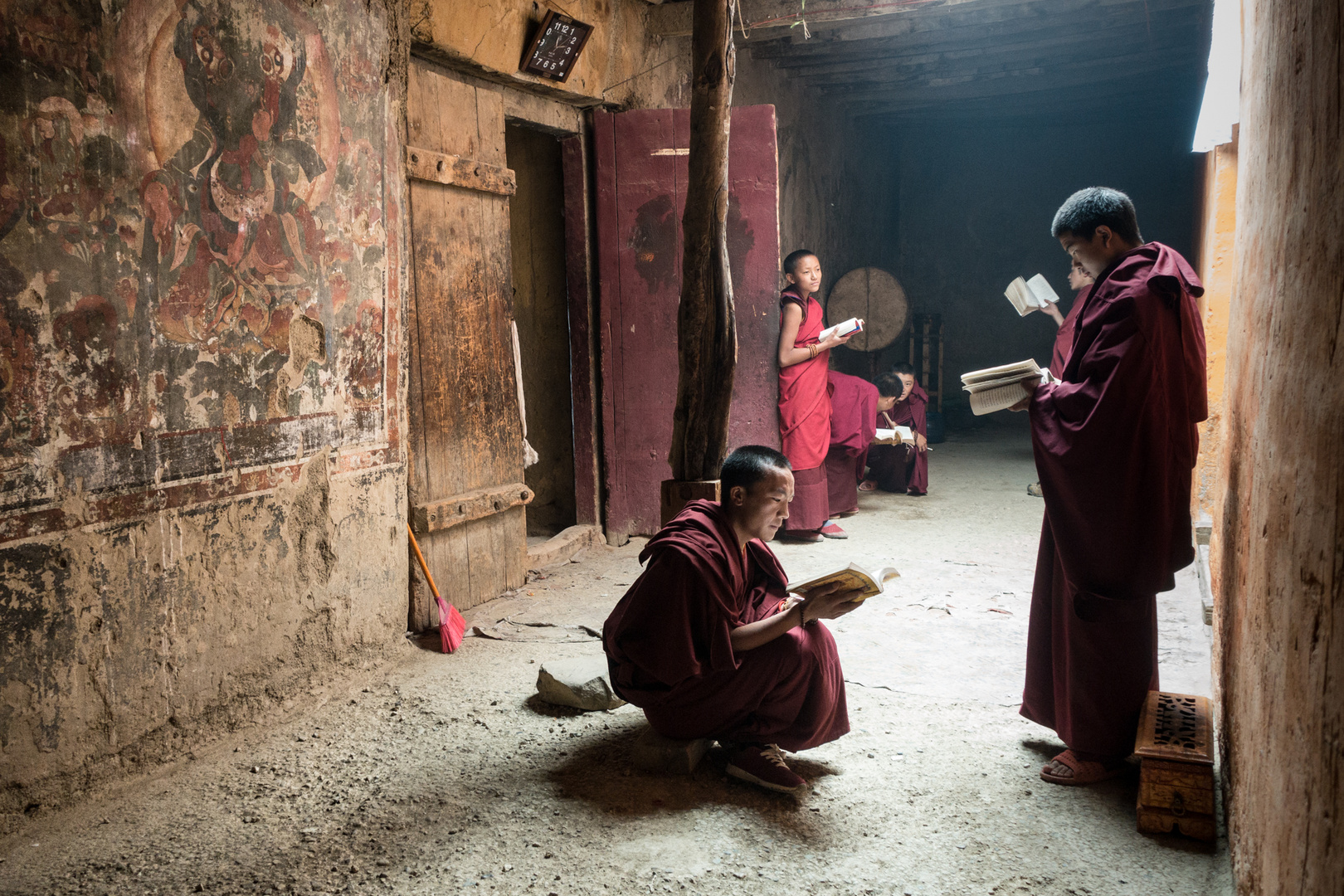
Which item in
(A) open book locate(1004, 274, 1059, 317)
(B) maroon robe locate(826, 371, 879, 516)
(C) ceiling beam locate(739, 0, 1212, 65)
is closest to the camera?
(B) maroon robe locate(826, 371, 879, 516)

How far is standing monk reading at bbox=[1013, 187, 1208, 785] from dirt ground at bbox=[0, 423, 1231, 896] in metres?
0.29

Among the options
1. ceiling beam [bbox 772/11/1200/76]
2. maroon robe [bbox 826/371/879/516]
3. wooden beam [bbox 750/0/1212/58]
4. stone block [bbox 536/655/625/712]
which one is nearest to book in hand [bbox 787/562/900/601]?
stone block [bbox 536/655/625/712]

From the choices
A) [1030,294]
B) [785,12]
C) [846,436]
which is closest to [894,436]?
[846,436]

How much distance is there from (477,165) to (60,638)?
2.67 metres

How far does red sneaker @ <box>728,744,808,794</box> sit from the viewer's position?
2.63m

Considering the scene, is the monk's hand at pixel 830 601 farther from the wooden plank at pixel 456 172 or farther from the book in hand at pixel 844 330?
the book in hand at pixel 844 330

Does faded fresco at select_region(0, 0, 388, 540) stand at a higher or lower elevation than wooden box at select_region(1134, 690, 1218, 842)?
higher

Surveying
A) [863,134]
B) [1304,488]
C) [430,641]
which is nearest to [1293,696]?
[1304,488]

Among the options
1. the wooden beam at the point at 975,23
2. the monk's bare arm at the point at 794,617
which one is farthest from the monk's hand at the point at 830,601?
the wooden beam at the point at 975,23

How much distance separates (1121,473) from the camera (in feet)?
8.14

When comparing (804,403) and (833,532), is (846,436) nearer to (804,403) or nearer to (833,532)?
(804,403)

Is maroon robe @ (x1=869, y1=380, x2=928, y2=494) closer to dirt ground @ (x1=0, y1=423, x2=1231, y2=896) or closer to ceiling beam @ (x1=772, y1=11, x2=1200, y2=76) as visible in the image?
ceiling beam @ (x1=772, y1=11, x2=1200, y2=76)

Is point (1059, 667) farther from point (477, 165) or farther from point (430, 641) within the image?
point (477, 165)

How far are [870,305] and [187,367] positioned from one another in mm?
6999
